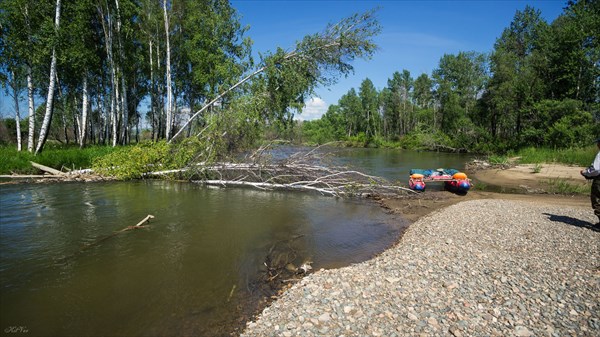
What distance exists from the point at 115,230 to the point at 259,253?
15.7ft

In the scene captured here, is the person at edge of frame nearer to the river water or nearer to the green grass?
the river water

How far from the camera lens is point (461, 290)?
17.4ft

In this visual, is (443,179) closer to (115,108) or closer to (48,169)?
(48,169)

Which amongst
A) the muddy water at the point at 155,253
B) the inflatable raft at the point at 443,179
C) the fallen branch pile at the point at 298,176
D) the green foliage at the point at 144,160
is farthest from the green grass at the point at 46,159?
the inflatable raft at the point at 443,179

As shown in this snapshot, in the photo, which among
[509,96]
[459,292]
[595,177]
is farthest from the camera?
[509,96]

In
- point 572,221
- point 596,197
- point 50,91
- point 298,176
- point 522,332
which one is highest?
point 50,91

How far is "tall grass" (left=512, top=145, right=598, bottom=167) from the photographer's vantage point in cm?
2272

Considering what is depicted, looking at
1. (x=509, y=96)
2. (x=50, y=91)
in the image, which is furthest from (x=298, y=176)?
(x=509, y=96)

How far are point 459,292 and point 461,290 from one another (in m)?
0.09

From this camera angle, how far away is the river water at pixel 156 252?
17.0 feet

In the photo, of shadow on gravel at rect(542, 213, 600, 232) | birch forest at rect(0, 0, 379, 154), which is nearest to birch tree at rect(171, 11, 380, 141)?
birch forest at rect(0, 0, 379, 154)

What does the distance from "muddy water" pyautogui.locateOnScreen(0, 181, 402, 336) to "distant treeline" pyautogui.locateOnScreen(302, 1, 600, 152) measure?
97.5 feet

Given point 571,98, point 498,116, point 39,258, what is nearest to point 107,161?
point 39,258

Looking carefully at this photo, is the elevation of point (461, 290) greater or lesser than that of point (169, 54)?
lesser
